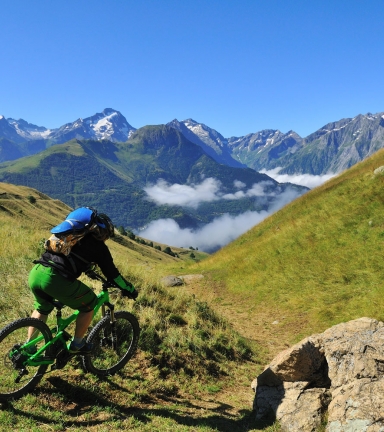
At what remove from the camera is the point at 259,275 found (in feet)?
67.1

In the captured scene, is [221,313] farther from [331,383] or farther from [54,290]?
[54,290]

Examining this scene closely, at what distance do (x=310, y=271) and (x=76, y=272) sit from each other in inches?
600

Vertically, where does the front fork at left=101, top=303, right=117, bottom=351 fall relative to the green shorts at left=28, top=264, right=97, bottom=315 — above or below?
below

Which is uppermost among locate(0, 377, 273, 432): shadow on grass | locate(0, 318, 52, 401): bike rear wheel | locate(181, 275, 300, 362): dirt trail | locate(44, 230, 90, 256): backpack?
locate(44, 230, 90, 256): backpack

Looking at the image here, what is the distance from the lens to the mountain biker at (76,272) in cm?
598

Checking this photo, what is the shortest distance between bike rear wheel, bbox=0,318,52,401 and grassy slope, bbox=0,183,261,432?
22 centimetres

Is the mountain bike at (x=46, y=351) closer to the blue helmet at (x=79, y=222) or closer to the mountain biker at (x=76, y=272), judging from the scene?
the mountain biker at (x=76, y=272)

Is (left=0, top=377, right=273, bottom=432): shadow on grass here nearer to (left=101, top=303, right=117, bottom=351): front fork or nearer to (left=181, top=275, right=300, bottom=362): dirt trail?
(left=101, top=303, right=117, bottom=351): front fork

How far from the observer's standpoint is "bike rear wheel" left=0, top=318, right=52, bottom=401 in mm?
5959

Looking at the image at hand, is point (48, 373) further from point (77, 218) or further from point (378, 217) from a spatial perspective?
point (378, 217)

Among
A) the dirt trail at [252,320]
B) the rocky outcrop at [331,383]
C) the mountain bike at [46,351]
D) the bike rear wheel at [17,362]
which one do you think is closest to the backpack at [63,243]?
the mountain bike at [46,351]

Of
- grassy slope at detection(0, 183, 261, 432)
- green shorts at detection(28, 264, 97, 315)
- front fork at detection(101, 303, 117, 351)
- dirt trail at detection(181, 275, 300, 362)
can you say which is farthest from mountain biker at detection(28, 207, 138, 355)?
dirt trail at detection(181, 275, 300, 362)

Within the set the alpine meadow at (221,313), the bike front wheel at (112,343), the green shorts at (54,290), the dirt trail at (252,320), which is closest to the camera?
the green shorts at (54,290)

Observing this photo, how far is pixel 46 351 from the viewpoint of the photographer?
6328mm
